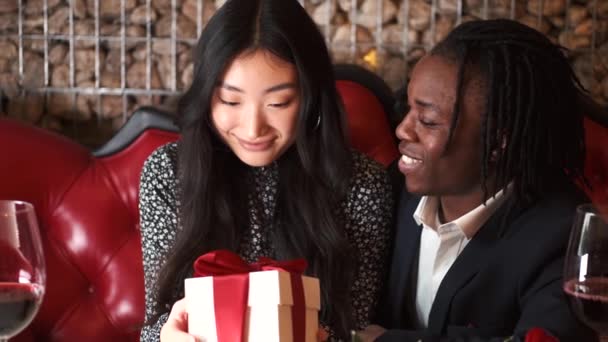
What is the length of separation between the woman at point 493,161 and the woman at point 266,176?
0.61 ft

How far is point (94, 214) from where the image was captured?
1908 millimetres

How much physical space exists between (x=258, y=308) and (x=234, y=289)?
34 mm

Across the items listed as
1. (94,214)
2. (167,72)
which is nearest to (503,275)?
(94,214)

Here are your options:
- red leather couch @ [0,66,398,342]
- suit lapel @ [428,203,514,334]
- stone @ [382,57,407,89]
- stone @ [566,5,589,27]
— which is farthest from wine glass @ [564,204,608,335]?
stone @ [566,5,589,27]

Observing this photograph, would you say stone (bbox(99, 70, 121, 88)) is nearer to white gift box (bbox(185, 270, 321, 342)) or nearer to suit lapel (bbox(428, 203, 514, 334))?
suit lapel (bbox(428, 203, 514, 334))

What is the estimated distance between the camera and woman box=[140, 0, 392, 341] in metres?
1.47

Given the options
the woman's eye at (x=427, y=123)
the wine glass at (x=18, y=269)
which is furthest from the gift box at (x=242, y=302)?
the woman's eye at (x=427, y=123)

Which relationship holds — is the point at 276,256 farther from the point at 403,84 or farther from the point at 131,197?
the point at 403,84

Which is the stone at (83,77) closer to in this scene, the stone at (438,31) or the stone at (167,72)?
the stone at (167,72)

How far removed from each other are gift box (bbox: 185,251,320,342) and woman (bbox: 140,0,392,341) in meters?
0.42

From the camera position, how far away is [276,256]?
1.60 meters

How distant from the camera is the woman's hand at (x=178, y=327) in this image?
1073 mm

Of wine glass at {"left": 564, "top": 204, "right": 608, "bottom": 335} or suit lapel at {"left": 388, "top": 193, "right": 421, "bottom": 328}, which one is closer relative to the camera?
wine glass at {"left": 564, "top": 204, "right": 608, "bottom": 335}

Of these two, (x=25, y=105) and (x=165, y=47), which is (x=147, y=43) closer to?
(x=165, y=47)
